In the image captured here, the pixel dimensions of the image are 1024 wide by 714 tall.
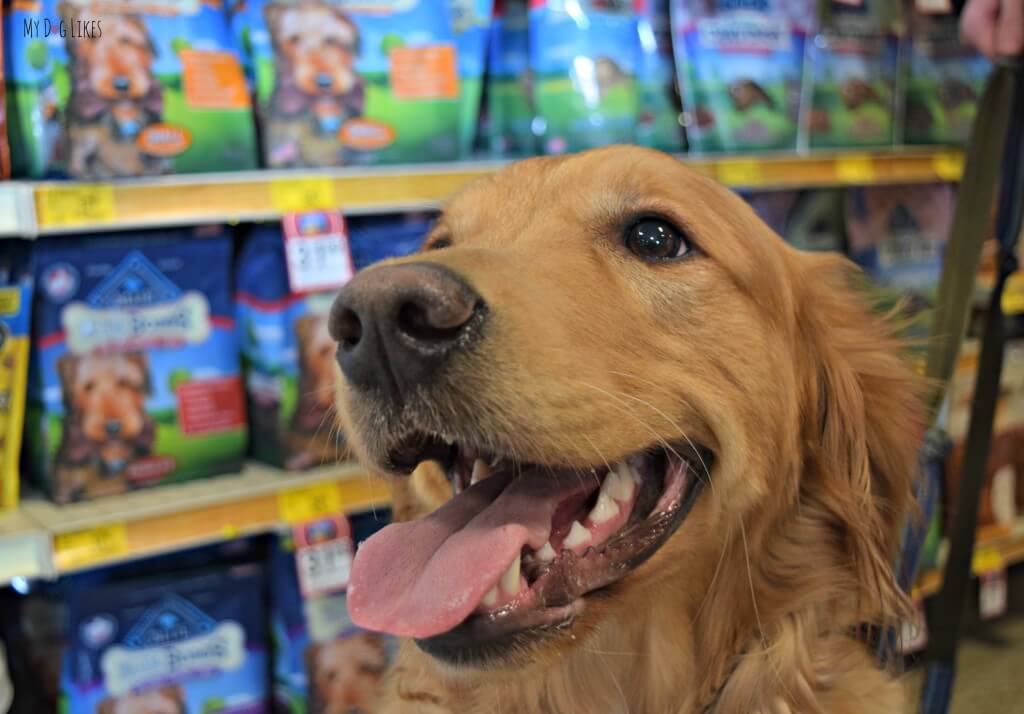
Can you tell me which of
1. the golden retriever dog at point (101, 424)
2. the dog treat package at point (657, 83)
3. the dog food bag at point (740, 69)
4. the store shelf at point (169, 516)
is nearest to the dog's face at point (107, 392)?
the golden retriever dog at point (101, 424)

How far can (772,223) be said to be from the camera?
274cm

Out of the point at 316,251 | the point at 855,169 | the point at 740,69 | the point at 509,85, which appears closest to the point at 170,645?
the point at 316,251

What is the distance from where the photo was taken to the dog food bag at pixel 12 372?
179 centimetres

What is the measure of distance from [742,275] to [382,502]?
122 centimetres

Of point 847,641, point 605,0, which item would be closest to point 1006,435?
point 605,0

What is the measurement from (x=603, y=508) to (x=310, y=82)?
4.30ft

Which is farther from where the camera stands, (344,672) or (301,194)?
(344,672)

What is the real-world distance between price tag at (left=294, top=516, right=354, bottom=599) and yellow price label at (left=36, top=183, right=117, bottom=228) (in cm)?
73

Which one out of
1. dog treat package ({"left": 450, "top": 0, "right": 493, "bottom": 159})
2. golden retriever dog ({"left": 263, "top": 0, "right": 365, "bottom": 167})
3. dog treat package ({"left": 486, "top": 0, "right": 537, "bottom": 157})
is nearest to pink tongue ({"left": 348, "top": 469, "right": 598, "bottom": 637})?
golden retriever dog ({"left": 263, "top": 0, "right": 365, "bottom": 167})

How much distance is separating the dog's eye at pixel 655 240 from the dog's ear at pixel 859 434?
21 cm

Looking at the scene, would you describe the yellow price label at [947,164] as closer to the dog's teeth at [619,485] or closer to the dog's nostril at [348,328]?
the dog's teeth at [619,485]

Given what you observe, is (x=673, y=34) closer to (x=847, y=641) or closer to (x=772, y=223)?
(x=772, y=223)

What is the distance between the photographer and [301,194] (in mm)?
1924

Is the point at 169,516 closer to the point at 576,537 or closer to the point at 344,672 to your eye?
the point at 344,672
